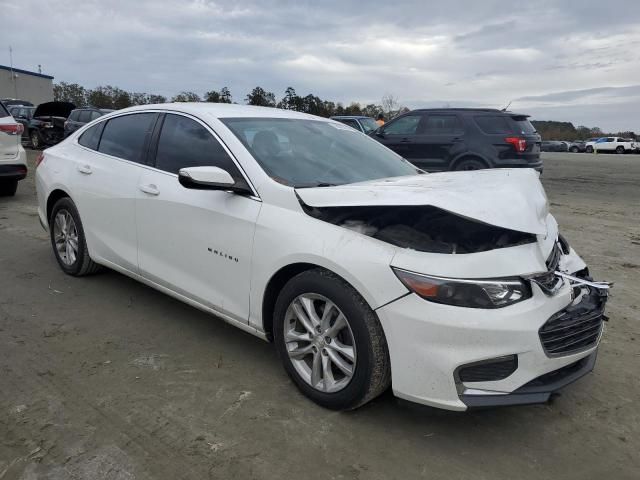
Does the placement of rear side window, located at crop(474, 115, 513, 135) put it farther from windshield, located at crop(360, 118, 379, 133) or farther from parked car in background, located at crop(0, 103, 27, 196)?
parked car in background, located at crop(0, 103, 27, 196)

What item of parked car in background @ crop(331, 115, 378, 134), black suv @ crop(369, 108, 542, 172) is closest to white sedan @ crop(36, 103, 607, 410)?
black suv @ crop(369, 108, 542, 172)

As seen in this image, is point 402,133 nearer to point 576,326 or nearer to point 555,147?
point 576,326

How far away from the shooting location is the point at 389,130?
38.5ft

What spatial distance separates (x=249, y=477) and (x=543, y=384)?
4.65 ft

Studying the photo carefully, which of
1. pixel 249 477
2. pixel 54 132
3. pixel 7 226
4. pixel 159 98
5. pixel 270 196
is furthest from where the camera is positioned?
pixel 159 98

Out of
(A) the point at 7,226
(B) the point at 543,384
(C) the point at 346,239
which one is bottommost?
(A) the point at 7,226

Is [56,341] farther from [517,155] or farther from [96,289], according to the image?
[517,155]

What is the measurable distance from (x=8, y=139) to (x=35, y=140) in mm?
13443

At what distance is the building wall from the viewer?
51.8m

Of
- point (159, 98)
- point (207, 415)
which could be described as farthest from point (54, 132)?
point (159, 98)

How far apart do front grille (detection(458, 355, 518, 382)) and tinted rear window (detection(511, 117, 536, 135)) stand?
8.90 m

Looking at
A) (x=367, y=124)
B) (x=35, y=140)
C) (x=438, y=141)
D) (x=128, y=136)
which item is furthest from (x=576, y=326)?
(x=35, y=140)

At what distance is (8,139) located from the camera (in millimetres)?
8641

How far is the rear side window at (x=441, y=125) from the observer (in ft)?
35.4
